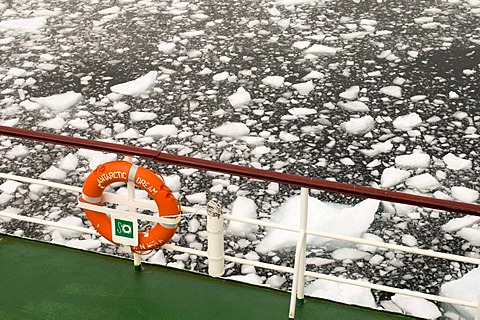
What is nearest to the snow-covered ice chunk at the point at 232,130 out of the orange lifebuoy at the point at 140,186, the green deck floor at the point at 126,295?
the green deck floor at the point at 126,295

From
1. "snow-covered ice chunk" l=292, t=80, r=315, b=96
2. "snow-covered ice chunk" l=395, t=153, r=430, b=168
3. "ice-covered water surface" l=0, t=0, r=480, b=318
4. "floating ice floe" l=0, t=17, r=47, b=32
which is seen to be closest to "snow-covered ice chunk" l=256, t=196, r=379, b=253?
"ice-covered water surface" l=0, t=0, r=480, b=318

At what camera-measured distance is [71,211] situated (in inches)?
138

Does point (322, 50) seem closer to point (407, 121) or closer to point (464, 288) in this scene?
point (407, 121)

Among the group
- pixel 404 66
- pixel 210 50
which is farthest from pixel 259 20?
pixel 404 66

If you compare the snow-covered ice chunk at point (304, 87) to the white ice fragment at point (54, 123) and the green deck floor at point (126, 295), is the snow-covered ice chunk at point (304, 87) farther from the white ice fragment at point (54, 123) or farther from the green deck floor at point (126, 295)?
the green deck floor at point (126, 295)

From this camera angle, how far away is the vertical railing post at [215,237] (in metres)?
2.07

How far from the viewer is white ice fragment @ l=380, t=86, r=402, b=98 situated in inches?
179

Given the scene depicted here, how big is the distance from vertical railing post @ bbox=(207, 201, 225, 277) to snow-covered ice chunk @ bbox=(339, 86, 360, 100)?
252 cm

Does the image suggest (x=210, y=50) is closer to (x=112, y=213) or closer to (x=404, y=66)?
(x=404, y=66)

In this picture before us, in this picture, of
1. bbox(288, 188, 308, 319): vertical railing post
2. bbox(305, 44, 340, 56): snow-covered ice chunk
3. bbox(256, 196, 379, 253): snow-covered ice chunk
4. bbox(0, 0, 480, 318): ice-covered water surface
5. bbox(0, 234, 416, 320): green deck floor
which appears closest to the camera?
bbox(288, 188, 308, 319): vertical railing post

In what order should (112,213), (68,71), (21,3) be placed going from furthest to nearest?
1. (21,3)
2. (68,71)
3. (112,213)

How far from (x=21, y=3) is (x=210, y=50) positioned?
7.29 feet

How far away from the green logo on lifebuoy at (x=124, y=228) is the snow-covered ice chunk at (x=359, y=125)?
7.33 ft

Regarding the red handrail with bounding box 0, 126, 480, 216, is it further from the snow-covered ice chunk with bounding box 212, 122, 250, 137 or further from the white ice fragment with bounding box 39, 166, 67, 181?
the snow-covered ice chunk with bounding box 212, 122, 250, 137
